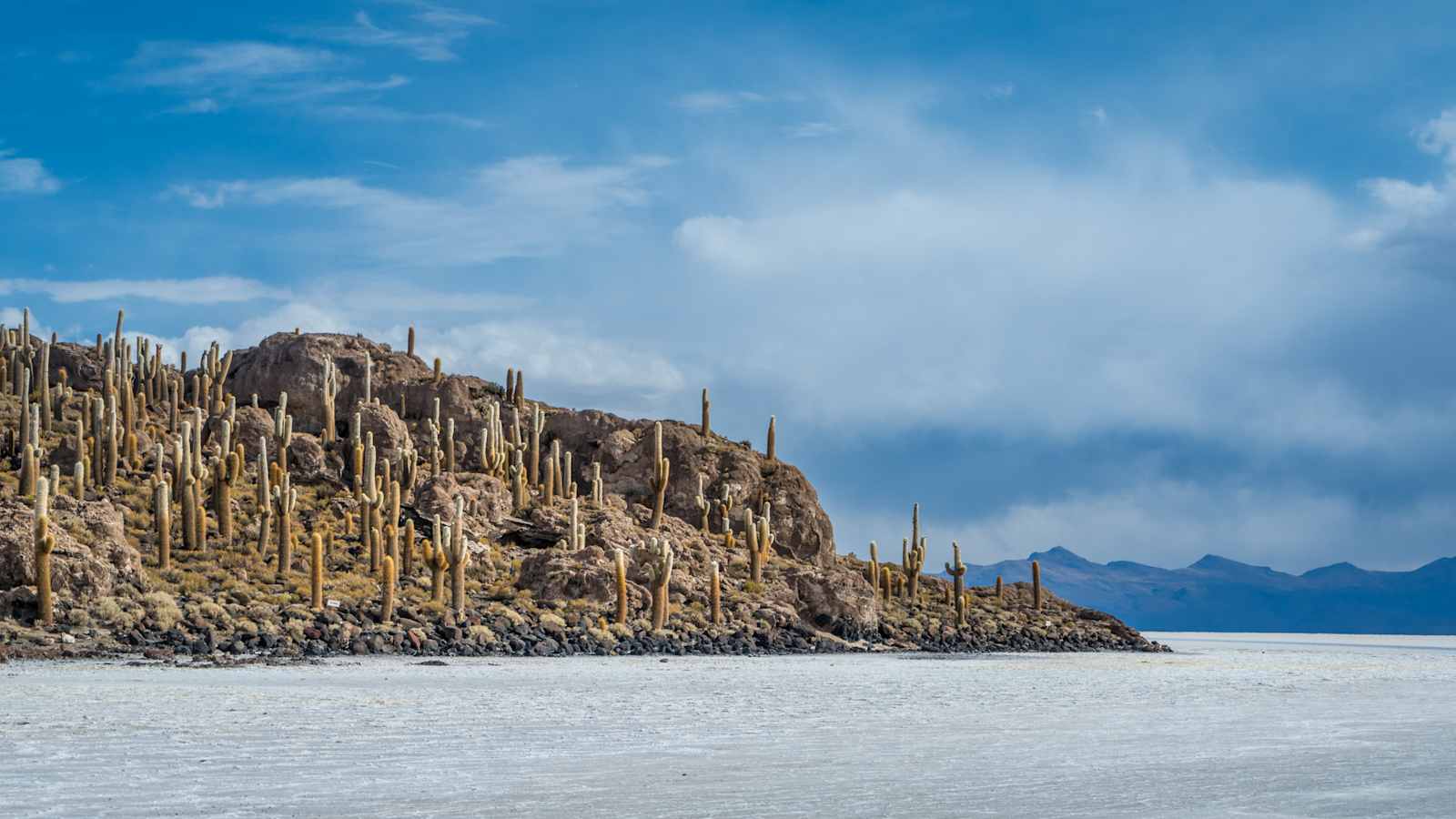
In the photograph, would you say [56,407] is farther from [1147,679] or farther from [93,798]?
[93,798]

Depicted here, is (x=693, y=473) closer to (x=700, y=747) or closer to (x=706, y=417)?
(x=706, y=417)

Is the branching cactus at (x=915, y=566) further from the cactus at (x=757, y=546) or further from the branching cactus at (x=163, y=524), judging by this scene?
the branching cactus at (x=163, y=524)

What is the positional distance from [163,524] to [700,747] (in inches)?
1099

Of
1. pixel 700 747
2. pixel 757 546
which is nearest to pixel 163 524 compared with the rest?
pixel 757 546

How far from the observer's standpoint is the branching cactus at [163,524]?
36656mm

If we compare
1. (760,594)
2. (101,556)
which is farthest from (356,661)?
(760,594)

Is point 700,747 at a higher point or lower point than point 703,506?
lower

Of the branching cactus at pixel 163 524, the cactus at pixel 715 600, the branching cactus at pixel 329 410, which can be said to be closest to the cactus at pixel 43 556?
the branching cactus at pixel 163 524

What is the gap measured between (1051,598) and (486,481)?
23.9m

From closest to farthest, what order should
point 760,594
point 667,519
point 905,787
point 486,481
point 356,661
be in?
A: point 905,787 < point 356,661 < point 760,594 < point 486,481 < point 667,519

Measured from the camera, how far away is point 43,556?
3186cm

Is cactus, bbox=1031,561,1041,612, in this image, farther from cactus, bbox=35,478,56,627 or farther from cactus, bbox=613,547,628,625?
cactus, bbox=35,478,56,627

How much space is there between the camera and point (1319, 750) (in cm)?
1323

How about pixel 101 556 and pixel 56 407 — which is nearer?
pixel 101 556
